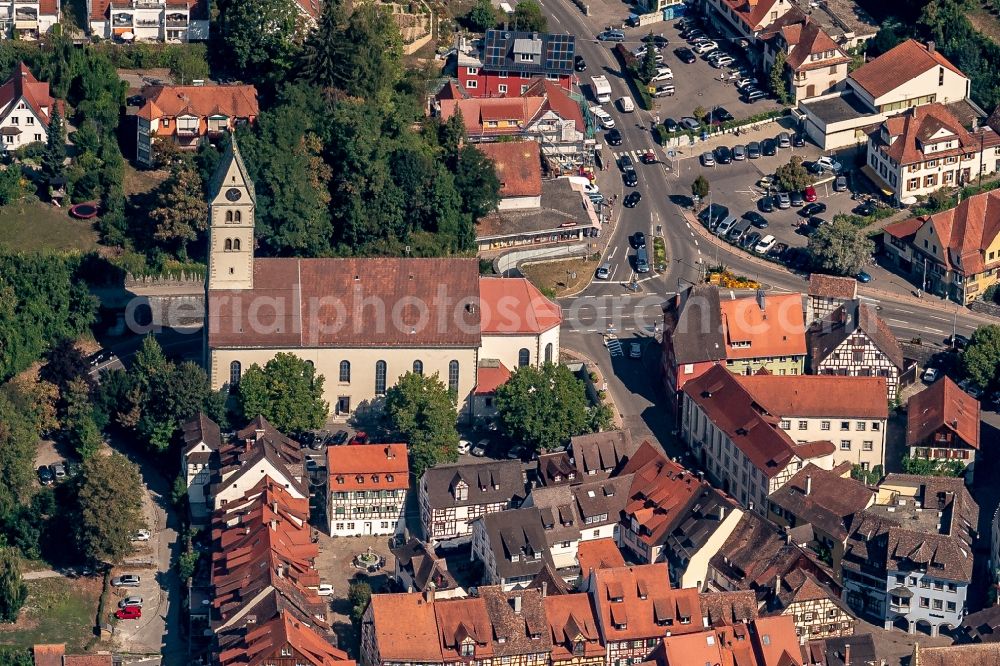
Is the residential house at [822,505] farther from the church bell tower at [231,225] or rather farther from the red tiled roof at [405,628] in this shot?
the church bell tower at [231,225]

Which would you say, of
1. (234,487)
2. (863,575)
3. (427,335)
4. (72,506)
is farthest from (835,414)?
(72,506)

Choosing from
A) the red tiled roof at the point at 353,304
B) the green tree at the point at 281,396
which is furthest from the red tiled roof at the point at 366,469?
the red tiled roof at the point at 353,304

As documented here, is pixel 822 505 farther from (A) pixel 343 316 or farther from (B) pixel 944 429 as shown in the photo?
(A) pixel 343 316

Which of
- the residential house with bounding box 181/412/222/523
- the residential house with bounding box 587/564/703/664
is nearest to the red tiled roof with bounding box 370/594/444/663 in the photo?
the residential house with bounding box 587/564/703/664

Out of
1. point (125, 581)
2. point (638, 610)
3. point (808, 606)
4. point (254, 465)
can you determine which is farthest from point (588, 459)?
point (125, 581)

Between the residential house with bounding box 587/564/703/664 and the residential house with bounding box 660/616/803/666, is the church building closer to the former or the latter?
the residential house with bounding box 587/564/703/664

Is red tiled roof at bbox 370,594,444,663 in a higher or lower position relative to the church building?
lower
